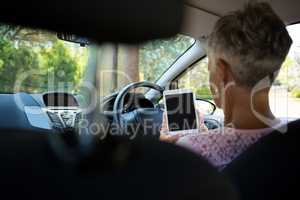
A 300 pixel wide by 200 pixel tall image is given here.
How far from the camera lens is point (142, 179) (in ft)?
2.89

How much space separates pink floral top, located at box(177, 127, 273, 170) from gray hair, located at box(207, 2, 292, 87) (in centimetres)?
18

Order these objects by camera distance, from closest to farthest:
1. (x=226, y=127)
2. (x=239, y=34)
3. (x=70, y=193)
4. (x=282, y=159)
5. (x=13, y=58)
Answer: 1. (x=70, y=193)
2. (x=282, y=159)
3. (x=239, y=34)
4. (x=226, y=127)
5. (x=13, y=58)

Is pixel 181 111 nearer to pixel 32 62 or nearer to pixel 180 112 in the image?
pixel 180 112

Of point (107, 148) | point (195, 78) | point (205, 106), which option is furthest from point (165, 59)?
point (107, 148)

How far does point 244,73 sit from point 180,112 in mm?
589

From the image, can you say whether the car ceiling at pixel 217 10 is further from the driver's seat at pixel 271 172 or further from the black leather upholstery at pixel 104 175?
the black leather upholstery at pixel 104 175

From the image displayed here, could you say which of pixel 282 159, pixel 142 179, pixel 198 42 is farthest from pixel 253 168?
pixel 198 42

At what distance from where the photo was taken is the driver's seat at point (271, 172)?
4.81 feet

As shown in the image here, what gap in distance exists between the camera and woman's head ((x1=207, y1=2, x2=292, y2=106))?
1.69 meters

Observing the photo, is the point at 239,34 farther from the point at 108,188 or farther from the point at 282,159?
the point at 108,188

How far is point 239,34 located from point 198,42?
1.97 metres

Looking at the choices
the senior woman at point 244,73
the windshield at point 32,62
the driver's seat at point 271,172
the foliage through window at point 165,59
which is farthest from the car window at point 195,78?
the driver's seat at point 271,172

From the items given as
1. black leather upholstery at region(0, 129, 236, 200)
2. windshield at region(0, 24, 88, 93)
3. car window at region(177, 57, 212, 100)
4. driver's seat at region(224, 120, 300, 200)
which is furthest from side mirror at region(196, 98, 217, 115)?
black leather upholstery at region(0, 129, 236, 200)

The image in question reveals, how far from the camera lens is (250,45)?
1689mm
